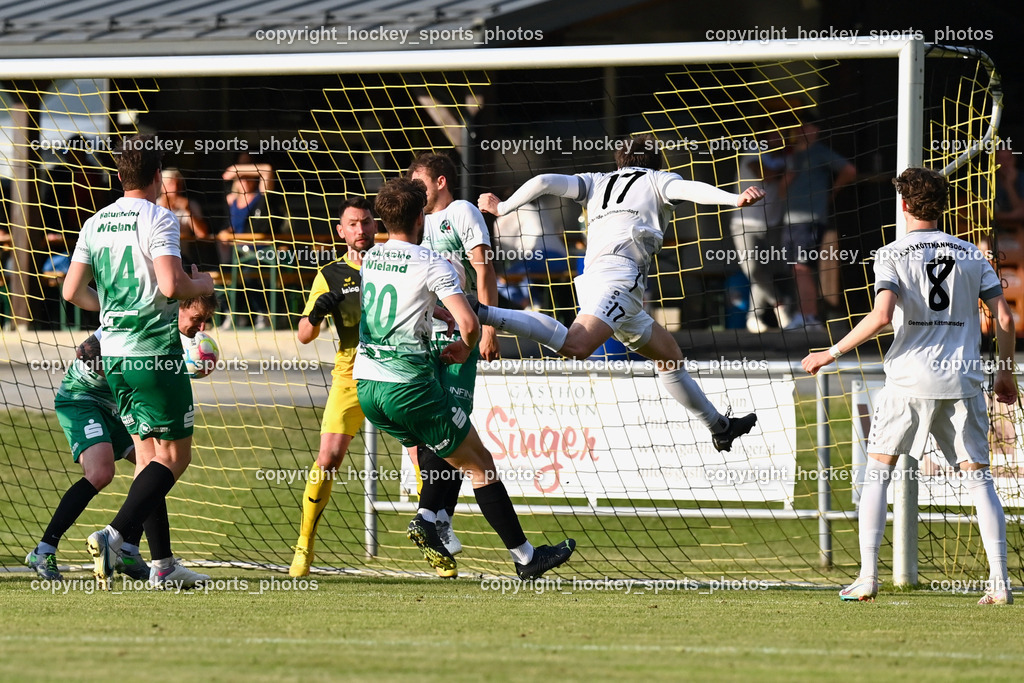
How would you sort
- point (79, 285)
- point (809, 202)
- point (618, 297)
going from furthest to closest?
point (809, 202)
point (618, 297)
point (79, 285)

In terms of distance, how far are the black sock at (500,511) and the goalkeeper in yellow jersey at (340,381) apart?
1.03 meters

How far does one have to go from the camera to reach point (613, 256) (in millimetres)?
6527

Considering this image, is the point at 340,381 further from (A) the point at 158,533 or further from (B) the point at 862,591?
(B) the point at 862,591

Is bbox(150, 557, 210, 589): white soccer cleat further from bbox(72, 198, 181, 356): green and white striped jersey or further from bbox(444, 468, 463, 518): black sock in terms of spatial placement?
bbox(444, 468, 463, 518): black sock

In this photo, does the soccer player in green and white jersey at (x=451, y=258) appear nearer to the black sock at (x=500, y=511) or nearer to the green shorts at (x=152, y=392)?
the black sock at (x=500, y=511)

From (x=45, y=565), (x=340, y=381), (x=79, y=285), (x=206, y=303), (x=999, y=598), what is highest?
(x=79, y=285)

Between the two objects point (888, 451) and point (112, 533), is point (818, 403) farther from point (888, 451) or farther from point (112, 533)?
point (112, 533)

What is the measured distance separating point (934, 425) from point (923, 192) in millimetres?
1012

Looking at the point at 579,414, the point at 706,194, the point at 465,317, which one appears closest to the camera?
the point at 465,317

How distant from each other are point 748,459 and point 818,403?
54 cm

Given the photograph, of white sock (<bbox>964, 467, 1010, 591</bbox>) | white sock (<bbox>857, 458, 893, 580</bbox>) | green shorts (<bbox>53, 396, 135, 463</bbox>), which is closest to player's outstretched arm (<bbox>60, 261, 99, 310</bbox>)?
green shorts (<bbox>53, 396, 135, 463</bbox>)

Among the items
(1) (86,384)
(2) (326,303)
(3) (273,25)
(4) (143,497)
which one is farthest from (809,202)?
(4) (143,497)

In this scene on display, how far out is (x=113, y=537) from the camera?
569cm

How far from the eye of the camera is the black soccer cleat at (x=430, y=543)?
251 inches
